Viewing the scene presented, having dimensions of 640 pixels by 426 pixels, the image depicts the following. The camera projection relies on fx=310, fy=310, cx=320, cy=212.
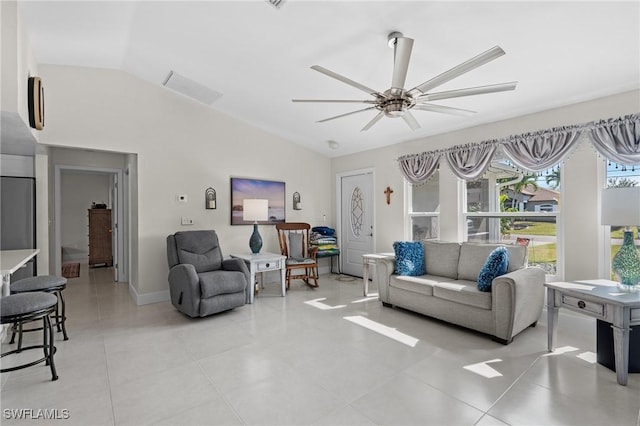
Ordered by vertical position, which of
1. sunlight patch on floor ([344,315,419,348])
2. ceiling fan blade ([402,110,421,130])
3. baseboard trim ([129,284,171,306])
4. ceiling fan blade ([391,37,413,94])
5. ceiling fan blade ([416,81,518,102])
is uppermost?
ceiling fan blade ([391,37,413,94])

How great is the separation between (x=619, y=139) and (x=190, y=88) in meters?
4.75

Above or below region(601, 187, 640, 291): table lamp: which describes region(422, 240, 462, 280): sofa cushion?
below

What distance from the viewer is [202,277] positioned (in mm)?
3508

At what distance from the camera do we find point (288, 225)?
5.22 m

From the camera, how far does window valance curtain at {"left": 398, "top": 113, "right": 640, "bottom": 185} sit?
288cm

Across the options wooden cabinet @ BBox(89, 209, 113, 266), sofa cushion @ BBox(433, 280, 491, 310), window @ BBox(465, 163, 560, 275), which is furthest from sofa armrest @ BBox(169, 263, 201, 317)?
wooden cabinet @ BBox(89, 209, 113, 266)

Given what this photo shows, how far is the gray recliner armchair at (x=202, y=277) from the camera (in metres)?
3.43

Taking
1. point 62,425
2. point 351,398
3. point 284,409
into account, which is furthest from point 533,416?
point 62,425

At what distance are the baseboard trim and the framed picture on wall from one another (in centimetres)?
138

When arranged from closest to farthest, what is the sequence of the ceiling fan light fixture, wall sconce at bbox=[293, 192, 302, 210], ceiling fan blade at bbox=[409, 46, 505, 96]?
ceiling fan blade at bbox=[409, 46, 505, 96] → the ceiling fan light fixture → wall sconce at bbox=[293, 192, 302, 210]

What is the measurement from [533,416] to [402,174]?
356cm

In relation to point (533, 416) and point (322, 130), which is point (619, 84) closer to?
point (533, 416)

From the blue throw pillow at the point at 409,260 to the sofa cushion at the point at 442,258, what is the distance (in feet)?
0.34

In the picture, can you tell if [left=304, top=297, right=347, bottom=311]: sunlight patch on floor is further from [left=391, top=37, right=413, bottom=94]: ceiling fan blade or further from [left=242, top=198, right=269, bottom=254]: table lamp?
[left=391, top=37, right=413, bottom=94]: ceiling fan blade
